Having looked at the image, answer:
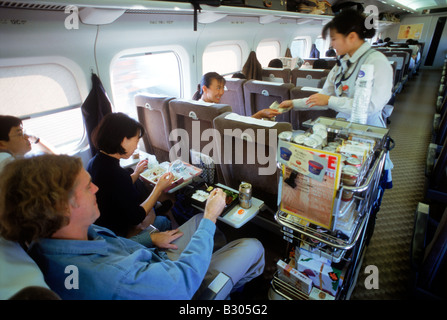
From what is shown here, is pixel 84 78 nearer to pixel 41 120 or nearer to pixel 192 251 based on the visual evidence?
pixel 41 120

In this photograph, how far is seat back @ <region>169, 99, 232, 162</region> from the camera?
233 cm

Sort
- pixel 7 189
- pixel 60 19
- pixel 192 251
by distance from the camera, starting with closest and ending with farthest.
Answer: pixel 7 189 → pixel 192 251 → pixel 60 19

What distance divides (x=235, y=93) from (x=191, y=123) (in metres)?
1.67

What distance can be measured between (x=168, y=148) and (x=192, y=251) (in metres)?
1.97

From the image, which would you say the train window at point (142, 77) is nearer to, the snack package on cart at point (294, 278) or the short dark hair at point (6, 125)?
the short dark hair at point (6, 125)

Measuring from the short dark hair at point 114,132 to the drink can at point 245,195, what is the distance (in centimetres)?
93

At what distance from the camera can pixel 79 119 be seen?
3.06m

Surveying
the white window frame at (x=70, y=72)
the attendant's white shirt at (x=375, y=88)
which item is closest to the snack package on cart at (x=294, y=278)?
the attendant's white shirt at (x=375, y=88)

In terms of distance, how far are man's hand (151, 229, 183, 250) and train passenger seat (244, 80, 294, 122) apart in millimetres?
2425

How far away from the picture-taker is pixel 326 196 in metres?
1.14

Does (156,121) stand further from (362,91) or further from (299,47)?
(299,47)

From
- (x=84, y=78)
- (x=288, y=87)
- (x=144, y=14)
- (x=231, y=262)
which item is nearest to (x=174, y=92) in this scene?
(x=144, y=14)

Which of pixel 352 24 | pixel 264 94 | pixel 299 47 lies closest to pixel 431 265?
pixel 352 24

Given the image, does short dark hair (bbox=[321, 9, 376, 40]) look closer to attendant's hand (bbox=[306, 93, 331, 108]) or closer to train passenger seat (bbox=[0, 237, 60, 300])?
attendant's hand (bbox=[306, 93, 331, 108])
